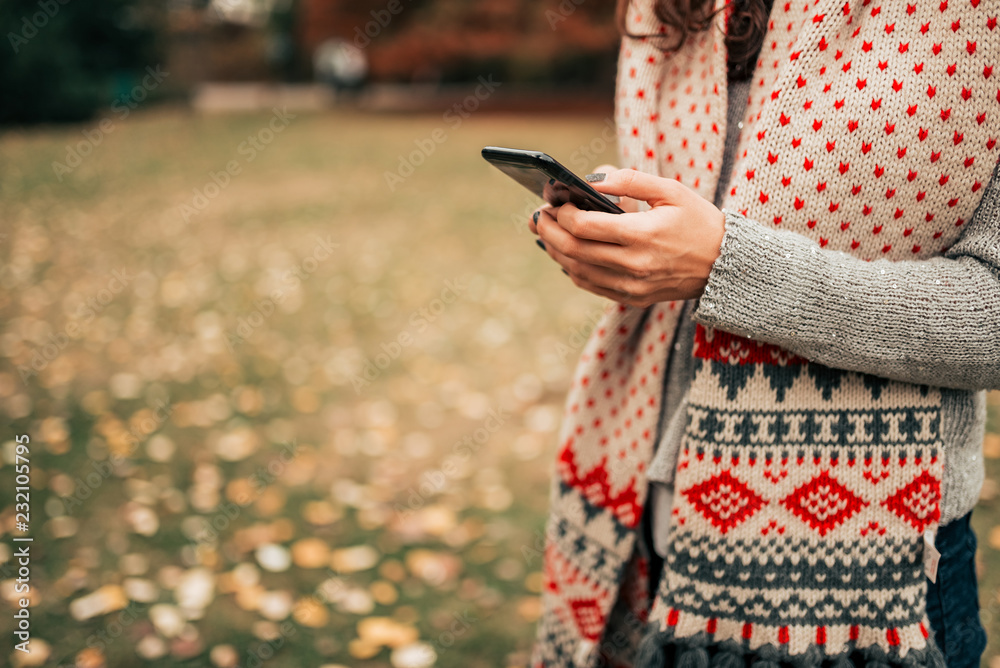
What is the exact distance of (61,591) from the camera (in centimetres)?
287

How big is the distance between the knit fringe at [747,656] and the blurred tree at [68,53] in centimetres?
1869

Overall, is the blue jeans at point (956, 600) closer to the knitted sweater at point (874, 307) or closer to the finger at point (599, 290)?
the knitted sweater at point (874, 307)

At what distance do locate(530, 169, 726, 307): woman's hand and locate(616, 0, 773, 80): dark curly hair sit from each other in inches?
12.9

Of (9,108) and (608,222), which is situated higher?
(608,222)

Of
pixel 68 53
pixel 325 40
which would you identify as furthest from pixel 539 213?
pixel 325 40

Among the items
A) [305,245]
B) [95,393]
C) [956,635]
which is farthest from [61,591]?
[305,245]

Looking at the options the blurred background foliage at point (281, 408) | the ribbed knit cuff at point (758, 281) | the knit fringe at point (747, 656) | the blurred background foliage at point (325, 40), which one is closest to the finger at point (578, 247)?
the ribbed knit cuff at point (758, 281)

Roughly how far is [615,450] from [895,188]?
1.94 feet

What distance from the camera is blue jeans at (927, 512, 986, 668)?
3.59 feet

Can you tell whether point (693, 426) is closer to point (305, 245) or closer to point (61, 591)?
point (61, 591)

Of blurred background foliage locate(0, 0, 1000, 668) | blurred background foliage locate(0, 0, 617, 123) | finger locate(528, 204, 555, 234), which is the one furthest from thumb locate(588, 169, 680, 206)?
blurred background foliage locate(0, 0, 617, 123)

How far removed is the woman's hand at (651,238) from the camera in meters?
0.96

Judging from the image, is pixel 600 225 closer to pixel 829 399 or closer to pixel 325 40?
pixel 829 399

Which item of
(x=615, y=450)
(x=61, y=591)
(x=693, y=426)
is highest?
(x=693, y=426)
